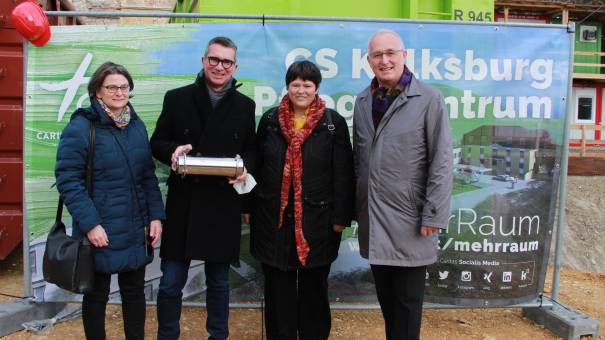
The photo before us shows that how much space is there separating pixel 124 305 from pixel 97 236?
507mm

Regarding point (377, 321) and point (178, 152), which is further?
point (377, 321)

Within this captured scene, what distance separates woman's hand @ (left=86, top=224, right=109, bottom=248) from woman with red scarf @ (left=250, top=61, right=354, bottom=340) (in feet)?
2.69

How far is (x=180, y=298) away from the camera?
2.95 meters

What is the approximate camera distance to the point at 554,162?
12.2 ft

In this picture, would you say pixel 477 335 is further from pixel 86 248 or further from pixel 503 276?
pixel 86 248

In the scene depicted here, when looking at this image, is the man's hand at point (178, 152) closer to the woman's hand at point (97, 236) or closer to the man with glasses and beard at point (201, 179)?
the man with glasses and beard at point (201, 179)

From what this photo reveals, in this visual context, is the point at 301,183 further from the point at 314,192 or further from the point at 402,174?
the point at 402,174

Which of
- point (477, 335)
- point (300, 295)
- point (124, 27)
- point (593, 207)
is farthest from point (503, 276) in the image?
point (593, 207)

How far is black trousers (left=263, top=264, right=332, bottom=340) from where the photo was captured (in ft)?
9.68

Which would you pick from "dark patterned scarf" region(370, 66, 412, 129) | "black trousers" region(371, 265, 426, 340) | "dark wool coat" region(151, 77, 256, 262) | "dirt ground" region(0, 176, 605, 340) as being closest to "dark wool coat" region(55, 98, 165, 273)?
"dark wool coat" region(151, 77, 256, 262)

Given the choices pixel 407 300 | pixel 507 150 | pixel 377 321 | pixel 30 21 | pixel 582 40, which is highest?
pixel 582 40

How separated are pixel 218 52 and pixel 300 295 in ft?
4.82

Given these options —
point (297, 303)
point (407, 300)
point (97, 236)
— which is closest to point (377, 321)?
point (297, 303)

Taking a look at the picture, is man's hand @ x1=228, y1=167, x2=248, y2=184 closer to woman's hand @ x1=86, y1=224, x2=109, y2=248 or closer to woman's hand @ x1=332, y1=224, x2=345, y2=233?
woman's hand @ x1=332, y1=224, x2=345, y2=233
